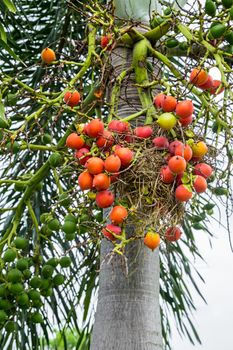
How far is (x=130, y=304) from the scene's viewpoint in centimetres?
115

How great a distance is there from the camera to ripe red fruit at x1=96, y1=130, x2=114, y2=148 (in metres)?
1.08

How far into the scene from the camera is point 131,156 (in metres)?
1.06

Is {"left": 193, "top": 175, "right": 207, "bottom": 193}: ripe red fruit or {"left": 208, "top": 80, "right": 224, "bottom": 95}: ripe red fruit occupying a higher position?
{"left": 208, "top": 80, "right": 224, "bottom": 95}: ripe red fruit

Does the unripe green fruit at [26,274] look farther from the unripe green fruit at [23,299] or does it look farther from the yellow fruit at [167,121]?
the yellow fruit at [167,121]

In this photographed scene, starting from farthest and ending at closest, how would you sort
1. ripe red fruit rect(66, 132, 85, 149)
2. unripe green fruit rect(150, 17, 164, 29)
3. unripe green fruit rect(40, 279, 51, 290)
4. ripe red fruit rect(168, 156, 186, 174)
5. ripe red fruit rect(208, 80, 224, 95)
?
unripe green fruit rect(40, 279, 51, 290) → unripe green fruit rect(150, 17, 164, 29) → ripe red fruit rect(208, 80, 224, 95) → ripe red fruit rect(66, 132, 85, 149) → ripe red fruit rect(168, 156, 186, 174)

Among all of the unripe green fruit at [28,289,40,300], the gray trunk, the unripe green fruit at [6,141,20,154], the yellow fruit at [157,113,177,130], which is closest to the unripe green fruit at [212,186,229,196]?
the gray trunk

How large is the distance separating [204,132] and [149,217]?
8.6 inches

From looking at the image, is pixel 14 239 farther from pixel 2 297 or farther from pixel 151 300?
pixel 151 300

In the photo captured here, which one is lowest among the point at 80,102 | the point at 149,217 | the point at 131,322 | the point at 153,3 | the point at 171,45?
the point at 131,322

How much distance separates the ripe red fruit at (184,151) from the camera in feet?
3.45

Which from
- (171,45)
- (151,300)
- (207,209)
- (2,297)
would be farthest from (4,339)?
(171,45)

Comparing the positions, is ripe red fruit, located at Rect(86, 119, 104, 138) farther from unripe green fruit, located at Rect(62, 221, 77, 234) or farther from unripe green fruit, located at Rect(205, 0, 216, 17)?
unripe green fruit, located at Rect(205, 0, 216, 17)

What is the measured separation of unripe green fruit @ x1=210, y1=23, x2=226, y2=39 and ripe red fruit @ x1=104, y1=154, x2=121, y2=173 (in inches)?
13.7

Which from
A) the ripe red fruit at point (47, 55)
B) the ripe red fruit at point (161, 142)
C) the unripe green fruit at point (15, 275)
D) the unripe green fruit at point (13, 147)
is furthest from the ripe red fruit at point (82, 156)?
the unripe green fruit at point (15, 275)
